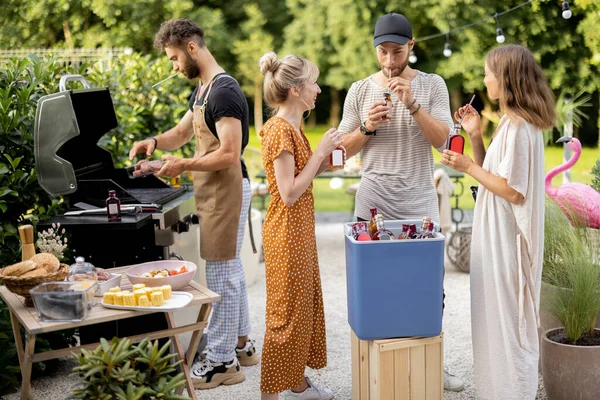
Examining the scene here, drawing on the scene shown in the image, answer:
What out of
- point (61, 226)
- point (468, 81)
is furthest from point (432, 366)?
point (468, 81)

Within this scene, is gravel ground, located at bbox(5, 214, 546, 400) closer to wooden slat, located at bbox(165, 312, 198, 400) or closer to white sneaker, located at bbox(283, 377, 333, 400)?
white sneaker, located at bbox(283, 377, 333, 400)

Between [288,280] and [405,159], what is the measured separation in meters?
0.77

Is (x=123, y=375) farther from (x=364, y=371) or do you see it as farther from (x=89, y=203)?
(x=89, y=203)

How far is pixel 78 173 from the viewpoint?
3.78m

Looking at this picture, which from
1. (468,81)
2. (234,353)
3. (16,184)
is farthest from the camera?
(468,81)

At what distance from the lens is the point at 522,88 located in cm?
303

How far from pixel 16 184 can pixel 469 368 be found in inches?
102

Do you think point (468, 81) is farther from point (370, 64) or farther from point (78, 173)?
point (78, 173)

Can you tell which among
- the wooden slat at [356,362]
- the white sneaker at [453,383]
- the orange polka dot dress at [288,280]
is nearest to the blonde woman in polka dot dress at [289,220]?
the orange polka dot dress at [288,280]

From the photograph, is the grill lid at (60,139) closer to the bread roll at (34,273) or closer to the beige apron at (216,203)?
the beige apron at (216,203)

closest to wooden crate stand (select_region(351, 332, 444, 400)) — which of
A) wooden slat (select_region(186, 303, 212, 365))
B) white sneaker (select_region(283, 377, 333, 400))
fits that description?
white sneaker (select_region(283, 377, 333, 400))

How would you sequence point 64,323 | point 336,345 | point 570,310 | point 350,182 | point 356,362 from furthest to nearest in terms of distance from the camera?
point 350,182 < point 336,345 < point 570,310 < point 356,362 < point 64,323

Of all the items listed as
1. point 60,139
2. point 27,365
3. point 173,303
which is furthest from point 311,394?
point 60,139

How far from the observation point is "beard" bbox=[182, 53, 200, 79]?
366 cm
